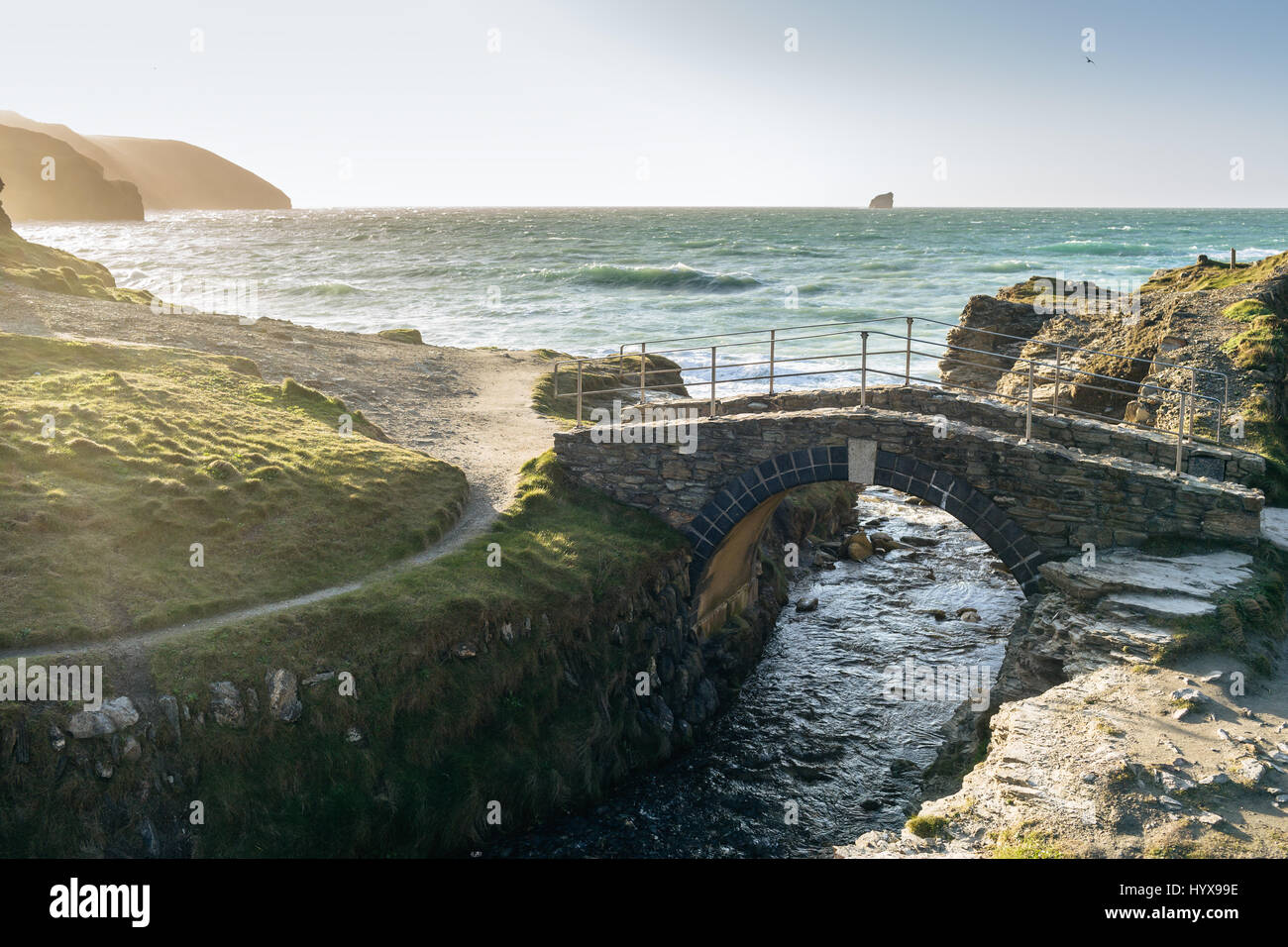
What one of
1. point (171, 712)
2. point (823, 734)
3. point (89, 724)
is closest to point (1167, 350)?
point (823, 734)

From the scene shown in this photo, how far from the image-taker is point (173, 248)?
108 m

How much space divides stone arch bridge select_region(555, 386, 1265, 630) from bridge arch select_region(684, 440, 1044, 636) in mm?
25

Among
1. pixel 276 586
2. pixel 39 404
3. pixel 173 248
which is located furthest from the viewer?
pixel 173 248

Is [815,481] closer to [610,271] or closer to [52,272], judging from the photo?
[52,272]

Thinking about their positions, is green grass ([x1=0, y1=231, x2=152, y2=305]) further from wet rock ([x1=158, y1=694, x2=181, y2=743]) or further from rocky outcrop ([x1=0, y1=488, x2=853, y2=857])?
rocky outcrop ([x1=0, y1=488, x2=853, y2=857])

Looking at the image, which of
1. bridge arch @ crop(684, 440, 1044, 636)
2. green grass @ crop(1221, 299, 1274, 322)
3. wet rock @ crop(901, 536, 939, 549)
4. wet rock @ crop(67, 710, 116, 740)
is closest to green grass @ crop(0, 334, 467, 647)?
wet rock @ crop(67, 710, 116, 740)

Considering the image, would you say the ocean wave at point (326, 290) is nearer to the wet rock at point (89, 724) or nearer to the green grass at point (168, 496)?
the green grass at point (168, 496)

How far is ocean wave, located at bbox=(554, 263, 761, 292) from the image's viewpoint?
243ft

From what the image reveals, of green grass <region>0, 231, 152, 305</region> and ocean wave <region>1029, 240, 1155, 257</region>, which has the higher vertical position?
ocean wave <region>1029, 240, 1155, 257</region>

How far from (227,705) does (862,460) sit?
11.3 m

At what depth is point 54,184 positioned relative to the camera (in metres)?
154
